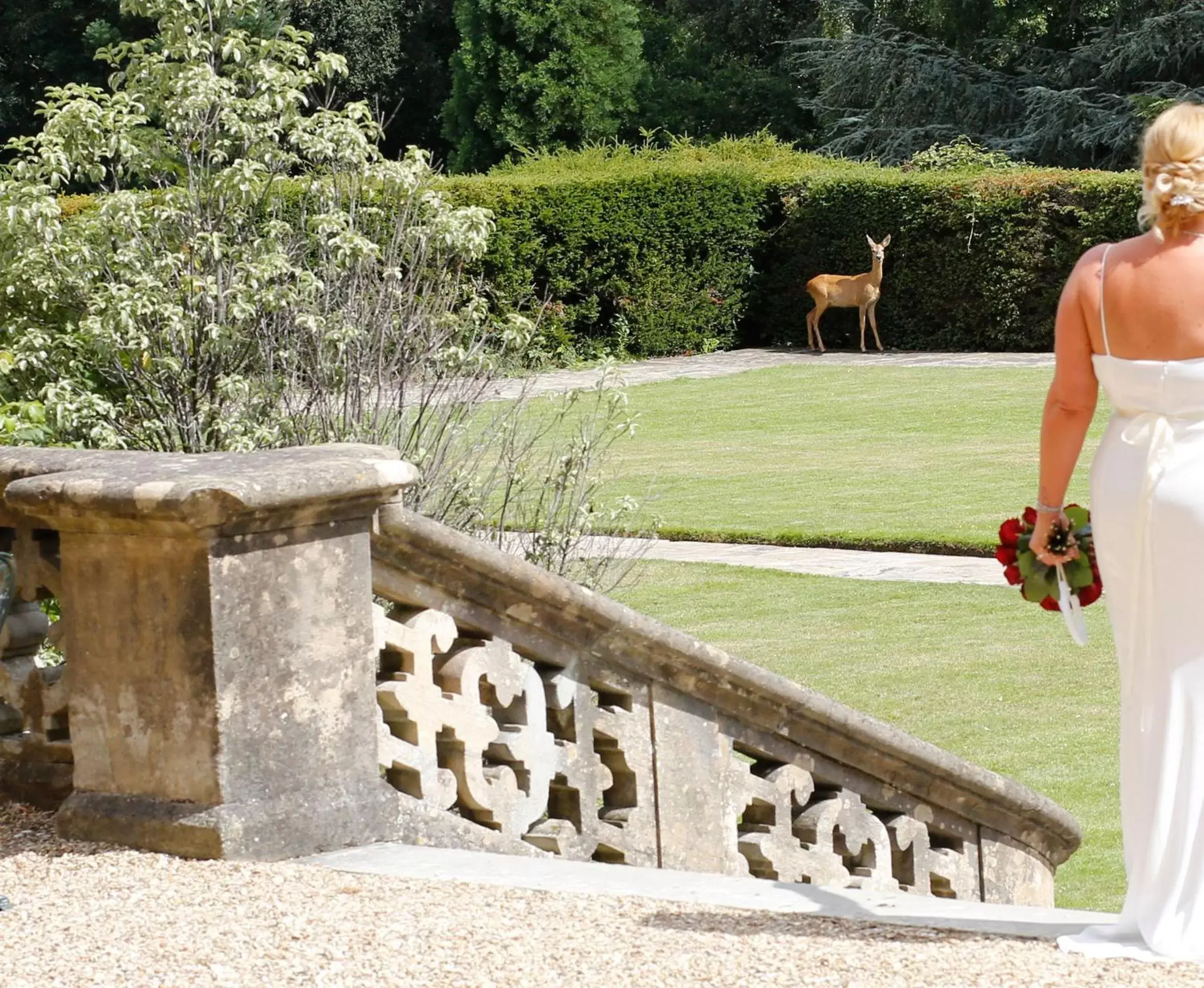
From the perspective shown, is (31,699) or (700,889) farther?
(31,699)

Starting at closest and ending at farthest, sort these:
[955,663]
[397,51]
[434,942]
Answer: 1. [434,942]
2. [955,663]
3. [397,51]

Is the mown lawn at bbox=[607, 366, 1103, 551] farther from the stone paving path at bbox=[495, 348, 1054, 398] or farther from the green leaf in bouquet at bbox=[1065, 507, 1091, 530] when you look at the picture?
the green leaf in bouquet at bbox=[1065, 507, 1091, 530]

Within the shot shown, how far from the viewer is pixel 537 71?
119 ft

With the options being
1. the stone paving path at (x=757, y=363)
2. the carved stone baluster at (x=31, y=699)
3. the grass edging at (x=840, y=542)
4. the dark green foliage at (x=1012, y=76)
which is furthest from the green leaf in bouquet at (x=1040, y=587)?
the dark green foliage at (x=1012, y=76)

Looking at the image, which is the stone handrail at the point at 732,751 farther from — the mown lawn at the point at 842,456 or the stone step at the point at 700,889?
the mown lawn at the point at 842,456

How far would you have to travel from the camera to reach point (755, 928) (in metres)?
3.27

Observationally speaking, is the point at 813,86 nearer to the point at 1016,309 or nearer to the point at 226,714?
the point at 1016,309

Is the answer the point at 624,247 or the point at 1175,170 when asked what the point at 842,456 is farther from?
the point at 1175,170

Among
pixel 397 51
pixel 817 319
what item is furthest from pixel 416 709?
pixel 397 51

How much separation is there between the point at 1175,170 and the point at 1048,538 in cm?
81

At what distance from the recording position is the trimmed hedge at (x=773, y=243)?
81.3ft

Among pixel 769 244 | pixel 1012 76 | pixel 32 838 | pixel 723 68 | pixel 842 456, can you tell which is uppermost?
pixel 723 68

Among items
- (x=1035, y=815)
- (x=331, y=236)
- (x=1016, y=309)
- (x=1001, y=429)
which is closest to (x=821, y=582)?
(x=331, y=236)

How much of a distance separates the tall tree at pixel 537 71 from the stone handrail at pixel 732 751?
31163mm
